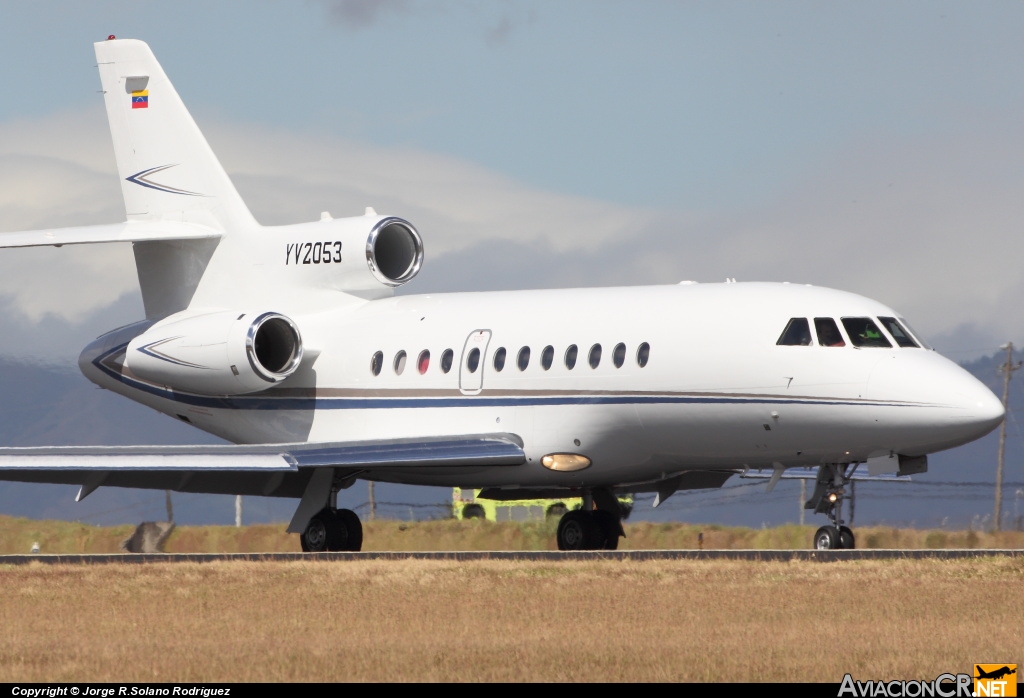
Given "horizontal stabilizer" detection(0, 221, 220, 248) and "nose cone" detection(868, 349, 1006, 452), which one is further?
"horizontal stabilizer" detection(0, 221, 220, 248)

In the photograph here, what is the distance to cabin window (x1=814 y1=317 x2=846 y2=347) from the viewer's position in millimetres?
23016

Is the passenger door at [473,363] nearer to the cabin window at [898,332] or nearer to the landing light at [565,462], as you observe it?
the landing light at [565,462]

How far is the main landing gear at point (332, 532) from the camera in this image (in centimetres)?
2656

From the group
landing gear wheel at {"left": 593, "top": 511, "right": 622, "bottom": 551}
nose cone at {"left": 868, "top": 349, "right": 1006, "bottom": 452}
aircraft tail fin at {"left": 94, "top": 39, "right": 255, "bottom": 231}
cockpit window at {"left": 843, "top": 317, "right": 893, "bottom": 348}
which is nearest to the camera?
nose cone at {"left": 868, "top": 349, "right": 1006, "bottom": 452}

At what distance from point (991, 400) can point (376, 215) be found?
37.0ft

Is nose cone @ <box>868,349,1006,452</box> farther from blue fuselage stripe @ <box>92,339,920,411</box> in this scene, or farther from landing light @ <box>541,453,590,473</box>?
landing light @ <box>541,453,590,473</box>

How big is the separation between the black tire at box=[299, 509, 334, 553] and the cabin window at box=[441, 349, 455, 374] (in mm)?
2915

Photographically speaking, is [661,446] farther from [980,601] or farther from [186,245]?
[186,245]

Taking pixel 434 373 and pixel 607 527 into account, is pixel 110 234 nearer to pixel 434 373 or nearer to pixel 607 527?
pixel 434 373

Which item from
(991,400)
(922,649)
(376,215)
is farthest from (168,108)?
(922,649)

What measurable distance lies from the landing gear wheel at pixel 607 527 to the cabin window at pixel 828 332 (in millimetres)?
5848

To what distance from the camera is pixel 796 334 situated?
23.2m

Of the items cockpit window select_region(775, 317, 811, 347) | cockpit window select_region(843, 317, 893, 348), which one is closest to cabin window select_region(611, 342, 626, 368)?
cockpit window select_region(775, 317, 811, 347)

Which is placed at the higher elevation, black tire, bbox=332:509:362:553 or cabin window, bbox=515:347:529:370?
cabin window, bbox=515:347:529:370
